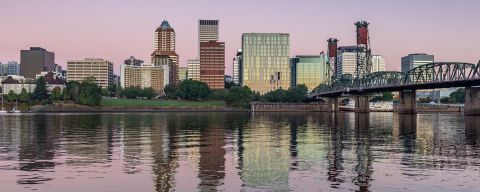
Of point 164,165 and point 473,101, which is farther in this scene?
point 473,101

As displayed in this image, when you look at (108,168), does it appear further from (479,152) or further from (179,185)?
(479,152)

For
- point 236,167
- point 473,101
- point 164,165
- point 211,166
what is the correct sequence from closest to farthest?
point 236,167
point 211,166
point 164,165
point 473,101

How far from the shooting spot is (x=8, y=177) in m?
33.9

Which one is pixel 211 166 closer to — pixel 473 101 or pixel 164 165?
pixel 164 165

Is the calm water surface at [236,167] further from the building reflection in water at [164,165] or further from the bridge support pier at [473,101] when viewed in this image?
the bridge support pier at [473,101]

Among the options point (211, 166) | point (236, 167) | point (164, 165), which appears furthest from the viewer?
point (164, 165)

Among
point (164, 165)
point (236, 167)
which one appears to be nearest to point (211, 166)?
point (236, 167)

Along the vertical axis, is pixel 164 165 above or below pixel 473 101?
below

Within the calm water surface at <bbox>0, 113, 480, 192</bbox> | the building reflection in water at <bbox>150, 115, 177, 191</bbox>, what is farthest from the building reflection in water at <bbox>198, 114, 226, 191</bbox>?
the building reflection in water at <bbox>150, 115, 177, 191</bbox>

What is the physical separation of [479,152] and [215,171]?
2679 centimetres

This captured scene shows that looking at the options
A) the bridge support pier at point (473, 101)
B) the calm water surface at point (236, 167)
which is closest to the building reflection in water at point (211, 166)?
the calm water surface at point (236, 167)

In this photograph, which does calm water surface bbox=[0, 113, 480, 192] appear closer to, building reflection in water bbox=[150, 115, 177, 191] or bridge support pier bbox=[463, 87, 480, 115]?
building reflection in water bbox=[150, 115, 177, 191]

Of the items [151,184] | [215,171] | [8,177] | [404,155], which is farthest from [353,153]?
[8,177]

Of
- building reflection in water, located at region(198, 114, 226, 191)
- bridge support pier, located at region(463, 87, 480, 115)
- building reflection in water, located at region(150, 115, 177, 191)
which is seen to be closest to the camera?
building reflection in water, located at region(150, 115, 177, 191)
